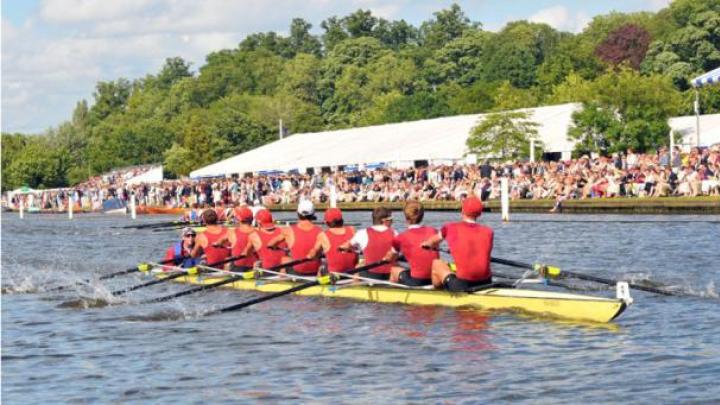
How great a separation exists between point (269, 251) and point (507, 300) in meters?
5.87

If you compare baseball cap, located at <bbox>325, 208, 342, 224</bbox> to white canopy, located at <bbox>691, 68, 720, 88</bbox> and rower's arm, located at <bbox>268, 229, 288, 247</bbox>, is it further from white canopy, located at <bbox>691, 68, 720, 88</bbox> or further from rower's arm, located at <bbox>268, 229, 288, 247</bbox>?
white canopy, located at <bbox>691, 68, 720, 88</bbox>

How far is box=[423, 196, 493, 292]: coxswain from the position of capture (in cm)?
1739

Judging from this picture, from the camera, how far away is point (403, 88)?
131 meters

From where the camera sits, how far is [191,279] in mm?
24641

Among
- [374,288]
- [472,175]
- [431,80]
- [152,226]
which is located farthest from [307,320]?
[431,80]

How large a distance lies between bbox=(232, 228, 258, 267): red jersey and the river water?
55cm

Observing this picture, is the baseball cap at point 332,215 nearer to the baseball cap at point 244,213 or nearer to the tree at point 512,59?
the baseball cap at point 244,213

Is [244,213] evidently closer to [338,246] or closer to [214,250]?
[214,250]

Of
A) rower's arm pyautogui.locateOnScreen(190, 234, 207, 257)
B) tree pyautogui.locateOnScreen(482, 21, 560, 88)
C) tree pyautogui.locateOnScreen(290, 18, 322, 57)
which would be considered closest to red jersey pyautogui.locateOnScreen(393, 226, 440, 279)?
rower's arm pyautogui.locateOnScreen(190, 234, 207, 257)

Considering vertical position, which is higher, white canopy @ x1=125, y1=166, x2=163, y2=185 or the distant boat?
white canopy @ x1=125, y1=166, x2=163, y2=185

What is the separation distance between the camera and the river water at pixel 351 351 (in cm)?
1361

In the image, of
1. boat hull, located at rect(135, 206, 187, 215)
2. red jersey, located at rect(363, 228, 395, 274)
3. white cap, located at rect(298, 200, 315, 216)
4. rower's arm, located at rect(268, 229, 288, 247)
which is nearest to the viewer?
red jersey, located at rect(363, 228, 395, 274)

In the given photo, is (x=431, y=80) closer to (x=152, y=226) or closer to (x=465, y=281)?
(x=152, y=226)

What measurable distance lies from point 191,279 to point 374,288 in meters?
5.98
